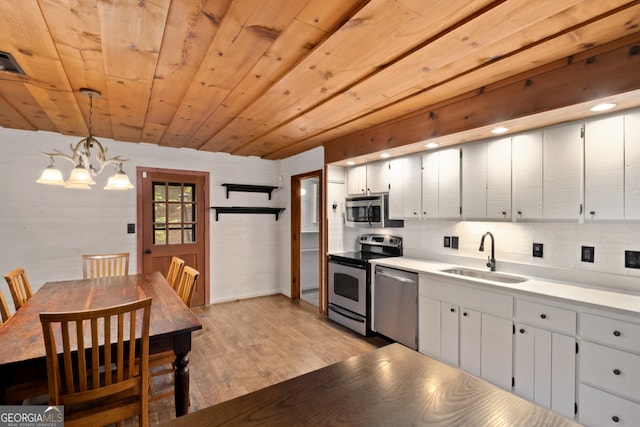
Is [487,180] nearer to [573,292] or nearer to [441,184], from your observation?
[441,184]

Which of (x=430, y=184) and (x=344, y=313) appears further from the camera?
(x=344, y=313)

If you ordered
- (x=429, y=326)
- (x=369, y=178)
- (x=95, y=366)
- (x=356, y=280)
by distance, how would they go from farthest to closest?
(x=369, y=178)
(x=356, y=280)
(x=429, y=326)
(x=95, y=366)

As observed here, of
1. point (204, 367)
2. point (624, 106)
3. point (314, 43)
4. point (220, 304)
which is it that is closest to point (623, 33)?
point (624, 106)

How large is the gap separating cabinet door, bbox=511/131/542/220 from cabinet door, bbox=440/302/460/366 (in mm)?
976

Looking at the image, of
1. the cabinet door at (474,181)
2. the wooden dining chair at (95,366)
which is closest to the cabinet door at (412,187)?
the cabinet door at (474,181)

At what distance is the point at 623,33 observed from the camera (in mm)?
1622

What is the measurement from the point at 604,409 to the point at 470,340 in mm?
866

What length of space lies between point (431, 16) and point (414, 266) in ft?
7.52

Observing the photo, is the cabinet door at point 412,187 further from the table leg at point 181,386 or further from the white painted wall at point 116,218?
the table leg at point 181,386

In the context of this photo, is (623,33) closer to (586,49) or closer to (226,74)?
(586,49)

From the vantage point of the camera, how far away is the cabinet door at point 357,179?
401cm

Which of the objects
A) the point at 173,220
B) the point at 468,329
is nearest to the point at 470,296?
the point at 468,329

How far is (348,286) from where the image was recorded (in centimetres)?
378

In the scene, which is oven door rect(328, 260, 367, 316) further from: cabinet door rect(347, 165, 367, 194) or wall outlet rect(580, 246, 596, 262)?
wall outlet rect(580, 246, 596, 262)
